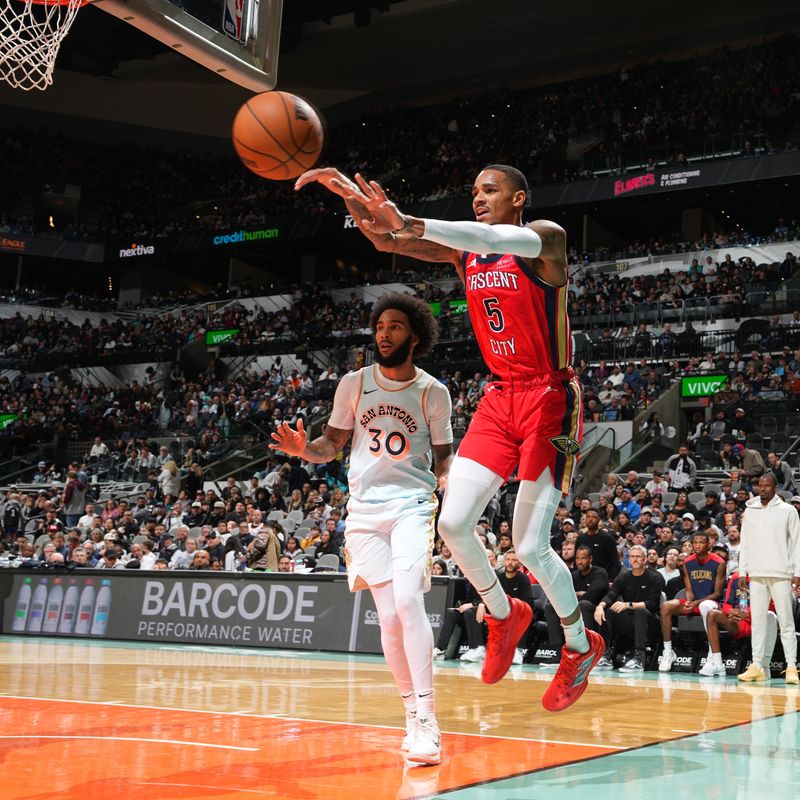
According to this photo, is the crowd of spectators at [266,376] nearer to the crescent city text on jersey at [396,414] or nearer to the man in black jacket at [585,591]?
the man in black jacket at [585,591]

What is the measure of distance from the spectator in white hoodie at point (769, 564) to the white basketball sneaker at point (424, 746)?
5973mm

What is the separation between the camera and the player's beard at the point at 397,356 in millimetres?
5102

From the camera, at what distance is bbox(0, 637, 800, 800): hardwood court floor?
13.1ft

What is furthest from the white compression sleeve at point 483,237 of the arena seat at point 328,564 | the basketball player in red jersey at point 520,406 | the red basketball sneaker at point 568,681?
the arena seat at point 328,564

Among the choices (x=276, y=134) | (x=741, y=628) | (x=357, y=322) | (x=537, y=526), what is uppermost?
(x=357, y=322)

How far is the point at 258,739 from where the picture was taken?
5184 mm

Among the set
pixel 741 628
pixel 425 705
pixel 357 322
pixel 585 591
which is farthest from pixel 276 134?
pixel 357 322

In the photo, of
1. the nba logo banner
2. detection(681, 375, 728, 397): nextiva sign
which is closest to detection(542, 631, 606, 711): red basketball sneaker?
the nba logo banner

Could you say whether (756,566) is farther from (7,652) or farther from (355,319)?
(355,319)

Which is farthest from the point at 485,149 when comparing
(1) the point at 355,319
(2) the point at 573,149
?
(1) the point at 355,319

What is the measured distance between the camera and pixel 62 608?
14352 millimetres

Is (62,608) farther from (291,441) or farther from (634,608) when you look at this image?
(291,441)

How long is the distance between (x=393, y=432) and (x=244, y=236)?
32.3m

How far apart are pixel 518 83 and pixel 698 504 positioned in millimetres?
24906
